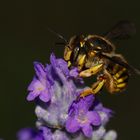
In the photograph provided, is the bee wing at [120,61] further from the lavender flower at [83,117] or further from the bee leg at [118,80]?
the lavender flower at [83,117]

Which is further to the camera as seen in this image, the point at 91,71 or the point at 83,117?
the point at 91,71

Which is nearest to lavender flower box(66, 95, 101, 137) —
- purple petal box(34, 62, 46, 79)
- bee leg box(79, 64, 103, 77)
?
bee leg box(79, 64, 103, 77)

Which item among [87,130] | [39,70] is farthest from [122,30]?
[87,130]

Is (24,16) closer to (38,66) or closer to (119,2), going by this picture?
(119,2)

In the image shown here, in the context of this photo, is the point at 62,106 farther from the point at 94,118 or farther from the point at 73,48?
the point at 73,48

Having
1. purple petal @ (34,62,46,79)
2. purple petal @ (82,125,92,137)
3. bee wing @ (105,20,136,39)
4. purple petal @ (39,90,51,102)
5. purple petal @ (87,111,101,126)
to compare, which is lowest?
purple petal @ (82,125,92,137)

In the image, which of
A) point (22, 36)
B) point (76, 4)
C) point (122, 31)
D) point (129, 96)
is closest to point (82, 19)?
point (76, 4)

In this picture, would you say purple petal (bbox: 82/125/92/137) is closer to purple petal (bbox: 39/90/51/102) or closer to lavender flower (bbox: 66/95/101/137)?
lavender flower (bbox: 66/95/101/137)
